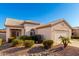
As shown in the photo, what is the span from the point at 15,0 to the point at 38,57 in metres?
2.16

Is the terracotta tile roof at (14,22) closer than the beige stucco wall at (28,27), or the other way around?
the terracotta tile roof at (14,22)

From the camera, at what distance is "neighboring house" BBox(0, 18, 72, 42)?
387 inches

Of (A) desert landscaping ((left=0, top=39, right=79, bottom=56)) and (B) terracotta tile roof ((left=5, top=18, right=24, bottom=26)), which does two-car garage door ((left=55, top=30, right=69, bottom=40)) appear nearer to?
(A) desert landscaping ((left=0, top=39, right=79, bottom=56))

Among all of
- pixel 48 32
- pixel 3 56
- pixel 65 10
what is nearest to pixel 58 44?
pixel 48 32

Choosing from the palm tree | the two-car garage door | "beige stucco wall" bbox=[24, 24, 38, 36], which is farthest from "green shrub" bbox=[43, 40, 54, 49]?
"beige stucco wall" bbox=[24, 24, 38, 36]

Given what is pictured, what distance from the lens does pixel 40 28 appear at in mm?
9836

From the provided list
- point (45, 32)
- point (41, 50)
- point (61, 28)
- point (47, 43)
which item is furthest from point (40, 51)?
point (61, 28)

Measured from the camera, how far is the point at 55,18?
385 inches

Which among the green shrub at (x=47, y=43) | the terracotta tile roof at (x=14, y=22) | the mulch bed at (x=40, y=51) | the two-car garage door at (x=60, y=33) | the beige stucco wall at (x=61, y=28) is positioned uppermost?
the terracotta tile roof at (x=14, y=22)

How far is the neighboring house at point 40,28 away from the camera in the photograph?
9.82 meters

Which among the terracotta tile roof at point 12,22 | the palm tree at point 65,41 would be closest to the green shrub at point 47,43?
the palm tree at point 65,41

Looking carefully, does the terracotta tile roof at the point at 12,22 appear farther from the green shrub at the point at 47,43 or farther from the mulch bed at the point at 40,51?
the green shrub at the point at 47,43

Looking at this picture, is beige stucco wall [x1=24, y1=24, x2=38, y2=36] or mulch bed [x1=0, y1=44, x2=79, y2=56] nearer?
mulch bed [x1=0, y1=44, x2=79, y2=56]

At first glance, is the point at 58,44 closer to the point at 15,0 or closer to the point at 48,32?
the point at 48,32
